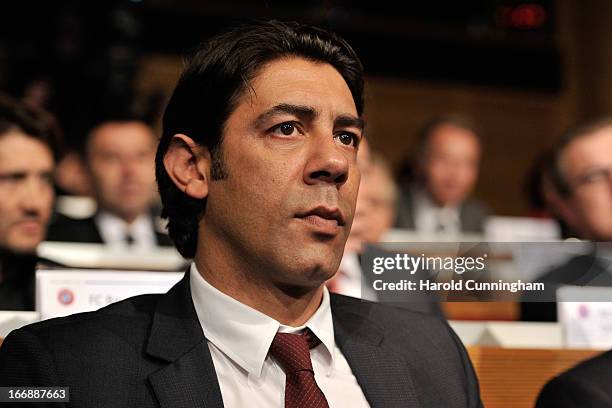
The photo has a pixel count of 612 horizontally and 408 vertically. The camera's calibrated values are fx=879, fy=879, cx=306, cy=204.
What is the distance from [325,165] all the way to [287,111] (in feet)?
0.41

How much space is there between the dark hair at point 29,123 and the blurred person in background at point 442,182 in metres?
2.59

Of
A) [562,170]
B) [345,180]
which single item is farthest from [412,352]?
[562,170]

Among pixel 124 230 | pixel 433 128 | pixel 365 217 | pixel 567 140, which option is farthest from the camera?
pixel 433 128

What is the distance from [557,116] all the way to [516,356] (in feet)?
21.0

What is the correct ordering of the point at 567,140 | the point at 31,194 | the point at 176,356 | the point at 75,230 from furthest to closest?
the point at 75,230, the point at 567,140, the point at 31,194, the point at 176,356

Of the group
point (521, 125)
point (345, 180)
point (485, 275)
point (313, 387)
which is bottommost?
point (313, 387)

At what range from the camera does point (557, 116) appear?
783 centimetres

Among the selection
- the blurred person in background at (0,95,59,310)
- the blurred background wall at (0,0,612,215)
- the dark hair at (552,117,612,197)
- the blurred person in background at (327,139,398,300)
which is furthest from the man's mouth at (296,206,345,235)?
the blurred background wall at (0,0,612,215)

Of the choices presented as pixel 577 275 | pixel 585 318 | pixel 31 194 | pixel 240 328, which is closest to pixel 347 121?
pixel 240 328

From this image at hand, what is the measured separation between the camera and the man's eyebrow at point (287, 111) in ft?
5.08

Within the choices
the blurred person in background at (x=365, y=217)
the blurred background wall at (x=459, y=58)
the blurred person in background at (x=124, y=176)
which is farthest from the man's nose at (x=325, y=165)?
the blurred background wall at (x=459, y=58)

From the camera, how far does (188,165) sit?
1668 millimetres

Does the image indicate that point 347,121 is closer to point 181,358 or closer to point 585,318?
point 181,358

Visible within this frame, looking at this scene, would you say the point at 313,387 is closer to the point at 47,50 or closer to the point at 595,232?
the point at 595,232
